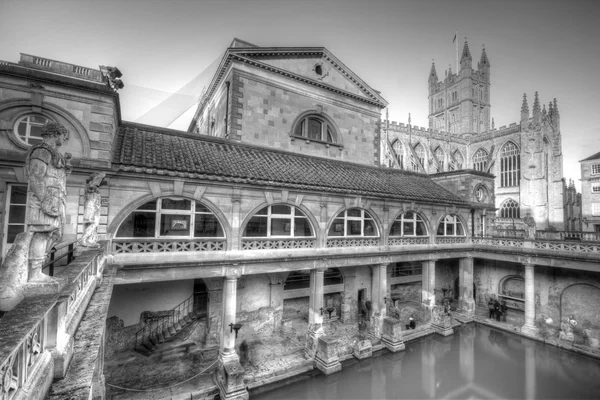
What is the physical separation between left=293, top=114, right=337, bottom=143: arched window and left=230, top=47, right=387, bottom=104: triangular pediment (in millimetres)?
2709

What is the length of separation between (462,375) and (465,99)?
215ft

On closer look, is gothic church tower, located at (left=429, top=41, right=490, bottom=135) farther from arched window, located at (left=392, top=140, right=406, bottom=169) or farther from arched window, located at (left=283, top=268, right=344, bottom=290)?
arched window, located at (left=283, top=268, right=344, bottom=290)

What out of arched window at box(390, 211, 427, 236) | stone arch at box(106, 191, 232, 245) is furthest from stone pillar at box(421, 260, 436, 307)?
stone arch at box(106, 191, 232, 245)

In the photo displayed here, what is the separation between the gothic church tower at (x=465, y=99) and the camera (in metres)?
61.1

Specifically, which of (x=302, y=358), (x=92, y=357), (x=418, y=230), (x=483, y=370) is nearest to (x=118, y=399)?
(x=302, y=358)

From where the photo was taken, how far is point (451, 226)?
Result: 72.8 feet

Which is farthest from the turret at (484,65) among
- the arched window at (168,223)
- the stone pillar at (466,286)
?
the arched window at (168,223)

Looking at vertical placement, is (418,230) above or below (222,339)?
above

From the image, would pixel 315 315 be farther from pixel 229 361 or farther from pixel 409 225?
pixel 409 225

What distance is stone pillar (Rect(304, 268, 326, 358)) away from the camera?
1405cm

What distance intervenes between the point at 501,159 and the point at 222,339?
52987 millimetres

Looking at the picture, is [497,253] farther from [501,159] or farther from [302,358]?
[501,159]

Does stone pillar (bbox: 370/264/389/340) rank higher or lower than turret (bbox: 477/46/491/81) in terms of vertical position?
lower

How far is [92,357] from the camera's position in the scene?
13.1 ft
